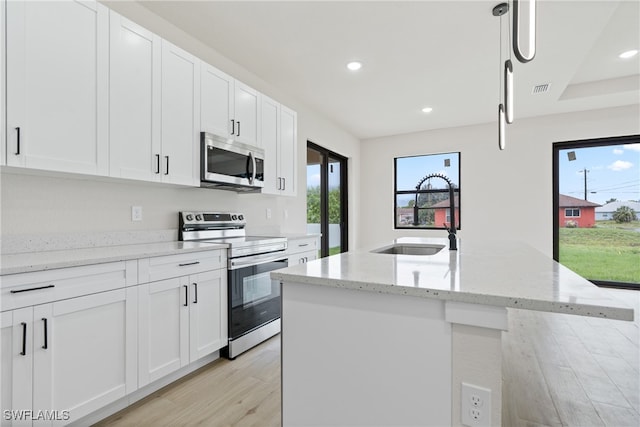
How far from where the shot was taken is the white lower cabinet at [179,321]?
183 centimetres

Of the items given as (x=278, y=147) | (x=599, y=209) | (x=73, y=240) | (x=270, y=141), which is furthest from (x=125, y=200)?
(x=599, y=209)

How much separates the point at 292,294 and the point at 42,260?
1197 millimetres

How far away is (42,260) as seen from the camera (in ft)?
4.81

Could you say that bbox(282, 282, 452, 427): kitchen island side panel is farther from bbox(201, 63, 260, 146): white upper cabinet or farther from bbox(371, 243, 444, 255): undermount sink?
bbox(201, 63, 260, 146): white upper cabinet

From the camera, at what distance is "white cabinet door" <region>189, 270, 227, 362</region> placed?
2117mm

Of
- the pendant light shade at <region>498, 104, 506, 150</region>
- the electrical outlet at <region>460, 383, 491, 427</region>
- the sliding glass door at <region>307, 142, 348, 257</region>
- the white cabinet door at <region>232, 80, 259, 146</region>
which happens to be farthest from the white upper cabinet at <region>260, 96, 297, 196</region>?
the electrical outlet at <region>460, 383, 491, 427</region>

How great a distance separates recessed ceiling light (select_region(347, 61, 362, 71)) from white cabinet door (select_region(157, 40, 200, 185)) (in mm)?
1483

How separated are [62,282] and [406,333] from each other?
1.53m

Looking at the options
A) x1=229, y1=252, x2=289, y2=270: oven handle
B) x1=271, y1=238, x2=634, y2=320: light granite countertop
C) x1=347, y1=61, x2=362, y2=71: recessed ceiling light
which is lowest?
x1=229, y1=252, x2=289, y2=270: oven handle

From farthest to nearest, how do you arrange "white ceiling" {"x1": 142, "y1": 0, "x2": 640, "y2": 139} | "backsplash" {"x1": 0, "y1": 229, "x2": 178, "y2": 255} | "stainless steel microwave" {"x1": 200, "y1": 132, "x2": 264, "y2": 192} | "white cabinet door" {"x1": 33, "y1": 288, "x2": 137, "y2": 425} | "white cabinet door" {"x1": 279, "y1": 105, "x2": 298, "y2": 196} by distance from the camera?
"white cabinet door" {"x1": 279, "y1": 105, "x2": 298, "y2": 196}
"stainless steel microwave" {"x1": 200, "y1": 132, "x2": 264, "y2": 192}
"white ceiling" {"x1": 142, "y1": 0, "x2": 640, "y2": 139}
"backsplash" {"x1": 0, "y1": 229, "x2": 178, "y2": 255}
"white cabinet door" {"x1": 33, "y1": 288, "x2": 137, "y2": 425}

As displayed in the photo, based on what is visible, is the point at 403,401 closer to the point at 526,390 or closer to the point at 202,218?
the point at 526,390

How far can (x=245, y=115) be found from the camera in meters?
2.93

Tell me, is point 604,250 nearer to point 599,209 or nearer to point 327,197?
point 599,209

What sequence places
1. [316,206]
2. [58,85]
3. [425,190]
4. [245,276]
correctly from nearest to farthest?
[58,85]
[245,276]
[316,206]
[425,190]
